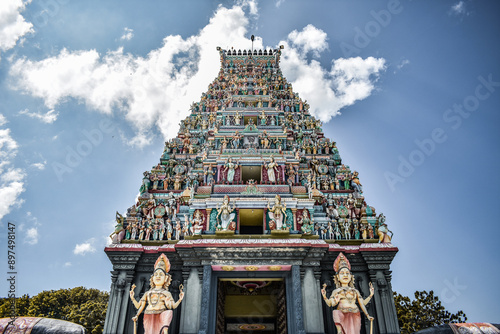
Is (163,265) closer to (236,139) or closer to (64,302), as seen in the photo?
(236,139)

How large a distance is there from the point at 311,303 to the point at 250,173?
884cm

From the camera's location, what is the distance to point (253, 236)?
1631 centimetres

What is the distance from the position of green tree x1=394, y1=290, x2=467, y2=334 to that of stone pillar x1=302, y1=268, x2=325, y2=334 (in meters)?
17.9

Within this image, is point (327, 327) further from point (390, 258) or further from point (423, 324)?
point (423, 324)

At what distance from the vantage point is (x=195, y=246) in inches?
603

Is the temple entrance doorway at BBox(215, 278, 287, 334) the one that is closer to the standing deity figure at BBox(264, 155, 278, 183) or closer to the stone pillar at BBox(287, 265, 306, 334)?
the stone pillar at BBox(287, 265, 306, 334)

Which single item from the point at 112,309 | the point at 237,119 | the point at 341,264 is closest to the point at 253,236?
the point at 341,264

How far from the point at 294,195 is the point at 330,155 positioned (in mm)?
6167

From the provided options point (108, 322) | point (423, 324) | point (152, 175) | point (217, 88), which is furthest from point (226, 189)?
point (423, 324)

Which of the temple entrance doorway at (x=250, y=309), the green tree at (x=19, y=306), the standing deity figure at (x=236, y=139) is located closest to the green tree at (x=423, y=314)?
the temple entrance doorway at (x=250, y=309)

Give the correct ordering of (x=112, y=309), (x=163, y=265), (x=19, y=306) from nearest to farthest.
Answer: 1. (x=163, y=265)
2. (x=112, y=309)
3. (x=19, y=306)

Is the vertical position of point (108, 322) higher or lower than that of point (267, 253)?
lower

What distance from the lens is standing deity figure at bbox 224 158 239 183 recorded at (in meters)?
19.6

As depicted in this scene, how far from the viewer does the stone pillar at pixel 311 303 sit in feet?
45.9
